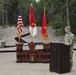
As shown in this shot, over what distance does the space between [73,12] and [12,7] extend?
163ft

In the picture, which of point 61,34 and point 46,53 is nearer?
point 46,53

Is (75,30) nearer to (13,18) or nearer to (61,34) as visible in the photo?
(61,34)

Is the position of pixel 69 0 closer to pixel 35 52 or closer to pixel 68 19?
pixel 68 19

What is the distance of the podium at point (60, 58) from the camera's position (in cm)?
1307

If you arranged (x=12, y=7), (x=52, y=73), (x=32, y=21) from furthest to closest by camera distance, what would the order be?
1. (x=12, y=7)
2. (x=32, y=21)
3. (x=52, y=73)

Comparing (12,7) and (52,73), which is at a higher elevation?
(12,7)

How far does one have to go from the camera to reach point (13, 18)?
104125mm

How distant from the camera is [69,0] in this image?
50031 mm

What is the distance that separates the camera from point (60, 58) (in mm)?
13008

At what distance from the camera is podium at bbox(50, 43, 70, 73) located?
1307cm

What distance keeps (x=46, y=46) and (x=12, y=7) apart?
81450mm

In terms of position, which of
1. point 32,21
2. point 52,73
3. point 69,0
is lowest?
point 52,73

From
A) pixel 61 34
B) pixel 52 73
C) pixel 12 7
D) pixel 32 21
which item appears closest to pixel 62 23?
pixel 61 34

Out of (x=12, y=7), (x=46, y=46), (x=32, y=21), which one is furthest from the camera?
(x=12, y=7)
